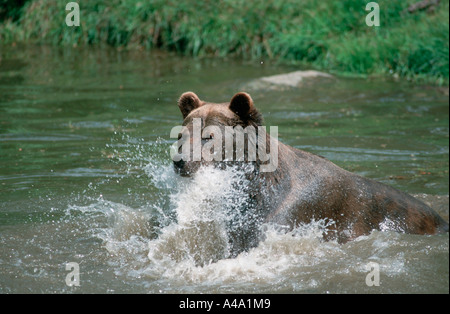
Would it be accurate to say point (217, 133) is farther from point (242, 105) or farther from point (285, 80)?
point (285, 80)

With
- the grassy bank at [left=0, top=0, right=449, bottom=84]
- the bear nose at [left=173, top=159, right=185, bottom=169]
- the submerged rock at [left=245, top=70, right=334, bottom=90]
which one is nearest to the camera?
the bear nose at [left=173, top=159, right=185, bottom=169]

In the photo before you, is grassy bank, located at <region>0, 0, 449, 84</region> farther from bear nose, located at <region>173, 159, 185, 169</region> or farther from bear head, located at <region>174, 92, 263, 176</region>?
bear nose, located at <region>173, 159, 185, 169</region>

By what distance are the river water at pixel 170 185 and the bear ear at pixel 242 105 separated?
2.00ft

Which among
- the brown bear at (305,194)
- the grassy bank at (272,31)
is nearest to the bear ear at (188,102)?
the brown bear at (305,194)

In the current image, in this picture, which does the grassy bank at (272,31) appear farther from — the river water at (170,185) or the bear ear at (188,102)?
the bear ear at (188,102)

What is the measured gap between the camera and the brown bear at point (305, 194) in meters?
6.46

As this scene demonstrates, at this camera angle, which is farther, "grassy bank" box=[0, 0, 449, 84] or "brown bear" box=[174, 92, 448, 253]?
"grassy bank" box=[0, 0, 449, 84]

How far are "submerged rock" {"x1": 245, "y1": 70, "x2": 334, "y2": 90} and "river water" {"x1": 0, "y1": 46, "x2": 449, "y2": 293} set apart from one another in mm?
208

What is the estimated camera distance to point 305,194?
6.60 metres

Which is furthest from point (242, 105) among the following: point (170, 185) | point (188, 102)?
point (170, 185)

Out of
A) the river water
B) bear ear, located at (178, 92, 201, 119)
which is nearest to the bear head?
the river water

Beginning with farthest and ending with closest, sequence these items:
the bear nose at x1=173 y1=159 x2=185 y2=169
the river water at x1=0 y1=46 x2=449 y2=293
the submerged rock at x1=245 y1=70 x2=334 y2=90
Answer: the submerged rock at x1=245 y1=70 x2=334 y2=90, the bear nose at x1=173 y1=159 x2=185 y2=169, the river water at x1=0 y1=46 x2=449 y2=293

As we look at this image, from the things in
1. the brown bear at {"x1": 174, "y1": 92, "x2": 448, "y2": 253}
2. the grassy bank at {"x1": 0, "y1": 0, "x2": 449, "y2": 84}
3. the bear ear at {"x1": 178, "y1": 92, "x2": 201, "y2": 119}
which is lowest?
the brown bear at {"x1": 174, "y1": 92, "x2": 448, "y2": 253}

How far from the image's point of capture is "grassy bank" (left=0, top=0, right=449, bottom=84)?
54.3 ft
